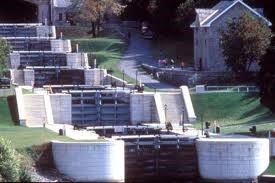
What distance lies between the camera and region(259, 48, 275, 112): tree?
57.1m

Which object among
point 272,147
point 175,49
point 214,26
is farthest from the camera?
point 175,49

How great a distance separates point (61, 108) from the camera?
65312mm

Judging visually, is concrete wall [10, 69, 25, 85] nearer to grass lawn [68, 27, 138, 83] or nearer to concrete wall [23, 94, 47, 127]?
grass lawn [68, 27, 138, 83]

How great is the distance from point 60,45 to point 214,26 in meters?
14.3

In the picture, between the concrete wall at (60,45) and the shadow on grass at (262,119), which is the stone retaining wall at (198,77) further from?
the concrete wall at (60,45)

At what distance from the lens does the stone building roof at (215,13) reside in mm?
76750

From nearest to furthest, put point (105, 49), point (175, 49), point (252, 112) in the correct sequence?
point (252, 112), point (175, 49), point (105, 49)

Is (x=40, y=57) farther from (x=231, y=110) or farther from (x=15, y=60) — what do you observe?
(x=231, y=110)

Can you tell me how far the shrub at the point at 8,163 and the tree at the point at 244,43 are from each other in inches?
1161

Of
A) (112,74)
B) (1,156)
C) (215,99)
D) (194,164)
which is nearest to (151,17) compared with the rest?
(112,74)

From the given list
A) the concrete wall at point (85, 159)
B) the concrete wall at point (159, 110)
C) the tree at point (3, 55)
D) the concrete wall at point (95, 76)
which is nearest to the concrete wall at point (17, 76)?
the tree at point (3, 55)

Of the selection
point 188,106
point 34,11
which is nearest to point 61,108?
point 188,106

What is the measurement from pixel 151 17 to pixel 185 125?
34558mm

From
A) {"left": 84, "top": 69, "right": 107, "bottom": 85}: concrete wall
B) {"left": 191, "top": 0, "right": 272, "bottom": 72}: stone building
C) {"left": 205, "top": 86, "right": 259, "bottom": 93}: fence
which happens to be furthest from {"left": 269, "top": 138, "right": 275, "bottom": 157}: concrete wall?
{"left": 84, "top": 69, "right": 107, "bottom": 85}: concrete wall
